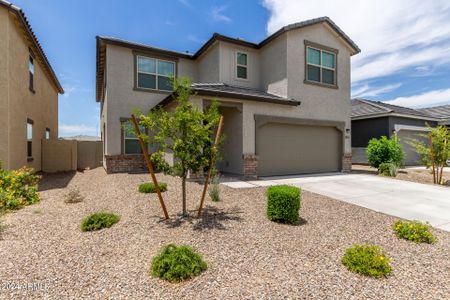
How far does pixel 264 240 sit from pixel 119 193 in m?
5.24

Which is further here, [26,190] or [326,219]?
[26,190]

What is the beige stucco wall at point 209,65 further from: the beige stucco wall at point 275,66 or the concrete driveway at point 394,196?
the concrete driveway at point 394,196

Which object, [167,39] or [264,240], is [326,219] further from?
[167,39]

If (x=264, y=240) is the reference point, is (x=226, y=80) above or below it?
above

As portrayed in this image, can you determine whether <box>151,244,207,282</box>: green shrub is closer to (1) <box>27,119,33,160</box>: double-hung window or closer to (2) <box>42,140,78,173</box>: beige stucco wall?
(1) <box>27,119,33,160</box>: double-hung window

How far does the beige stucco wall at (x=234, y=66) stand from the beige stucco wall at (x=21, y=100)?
892 cm

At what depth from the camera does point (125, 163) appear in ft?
41.1

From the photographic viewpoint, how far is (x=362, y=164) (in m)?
18.4

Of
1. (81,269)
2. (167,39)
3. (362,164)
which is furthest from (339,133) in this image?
(81,269)

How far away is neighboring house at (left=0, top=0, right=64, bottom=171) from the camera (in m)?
8.98

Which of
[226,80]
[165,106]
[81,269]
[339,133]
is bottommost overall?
[81,269]

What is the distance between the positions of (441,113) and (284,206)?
27.0 m

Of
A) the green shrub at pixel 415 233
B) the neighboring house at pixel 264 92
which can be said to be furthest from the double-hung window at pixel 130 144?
the green shrub at pixel 415 233

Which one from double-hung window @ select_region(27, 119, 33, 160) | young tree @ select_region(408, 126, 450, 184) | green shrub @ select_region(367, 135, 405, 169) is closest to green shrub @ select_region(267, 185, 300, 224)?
young tree @ select_region(408, 126, 450, 184)
